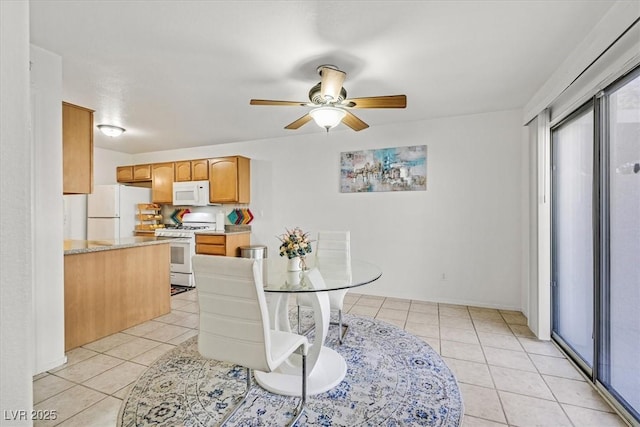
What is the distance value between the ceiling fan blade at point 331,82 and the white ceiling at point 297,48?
0.24 meters

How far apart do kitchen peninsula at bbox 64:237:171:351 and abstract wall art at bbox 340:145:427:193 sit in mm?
2634

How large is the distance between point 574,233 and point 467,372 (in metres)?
1.49

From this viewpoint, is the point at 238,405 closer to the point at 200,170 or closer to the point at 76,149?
the point at 76,149

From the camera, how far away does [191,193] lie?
5.10 m

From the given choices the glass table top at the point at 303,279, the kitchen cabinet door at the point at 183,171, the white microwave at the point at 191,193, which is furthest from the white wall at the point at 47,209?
the kitchen cabinet door at the point at 183,171

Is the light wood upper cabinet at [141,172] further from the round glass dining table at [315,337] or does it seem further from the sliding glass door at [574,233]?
the sliding glass door at [574,233]

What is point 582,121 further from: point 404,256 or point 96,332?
point 96,332

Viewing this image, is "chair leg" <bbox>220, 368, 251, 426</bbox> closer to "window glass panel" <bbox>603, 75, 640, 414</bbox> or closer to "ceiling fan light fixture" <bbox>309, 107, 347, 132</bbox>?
"ceiling fan light fixture" <bbox>309, 107, 347, 132</bbox>

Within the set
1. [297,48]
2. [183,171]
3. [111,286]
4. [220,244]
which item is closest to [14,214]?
[297,48]

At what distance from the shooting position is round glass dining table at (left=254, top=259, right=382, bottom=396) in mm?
1939

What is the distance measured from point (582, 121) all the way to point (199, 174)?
4.99 m

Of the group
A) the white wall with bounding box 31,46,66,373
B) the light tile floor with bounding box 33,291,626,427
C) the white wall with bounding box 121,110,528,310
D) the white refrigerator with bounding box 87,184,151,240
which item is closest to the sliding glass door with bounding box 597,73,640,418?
the light tile floor with bounding box 33,291,626,427

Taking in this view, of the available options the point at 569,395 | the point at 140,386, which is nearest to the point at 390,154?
the point at 569,395

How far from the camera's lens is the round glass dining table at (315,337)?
1939 mm
